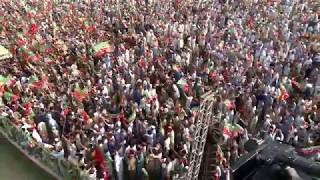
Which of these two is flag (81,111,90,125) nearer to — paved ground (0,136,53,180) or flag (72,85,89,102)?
flag (72,85,89,102)

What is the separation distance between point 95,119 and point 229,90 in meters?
3.06

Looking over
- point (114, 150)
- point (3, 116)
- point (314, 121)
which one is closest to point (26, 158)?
point (3, 116)

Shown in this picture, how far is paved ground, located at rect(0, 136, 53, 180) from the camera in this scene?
29.8 feet

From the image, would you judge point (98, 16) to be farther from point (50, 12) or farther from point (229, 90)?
point (229, 90)

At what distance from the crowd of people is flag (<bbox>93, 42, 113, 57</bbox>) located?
0.08m

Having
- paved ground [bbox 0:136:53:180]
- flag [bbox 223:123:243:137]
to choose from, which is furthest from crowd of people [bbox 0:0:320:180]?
paved ground [bbox 0:136:53:180]

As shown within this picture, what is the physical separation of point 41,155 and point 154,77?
354 cm

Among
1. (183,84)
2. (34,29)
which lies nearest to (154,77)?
(183,84)

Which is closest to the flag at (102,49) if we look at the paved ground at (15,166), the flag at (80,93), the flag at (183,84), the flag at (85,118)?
the flag at (80,93)

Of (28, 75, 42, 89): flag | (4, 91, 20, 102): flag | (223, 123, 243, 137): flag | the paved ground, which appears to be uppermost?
(223, 123, 243, 137): flag

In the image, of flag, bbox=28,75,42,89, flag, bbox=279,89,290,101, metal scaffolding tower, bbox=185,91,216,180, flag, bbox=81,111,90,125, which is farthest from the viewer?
flag, bbox=28,75,42,89

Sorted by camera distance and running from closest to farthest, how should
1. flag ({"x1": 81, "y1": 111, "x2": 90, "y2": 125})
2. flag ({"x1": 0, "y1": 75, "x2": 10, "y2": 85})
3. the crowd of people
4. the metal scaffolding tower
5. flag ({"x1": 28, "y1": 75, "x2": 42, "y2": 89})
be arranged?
1. the metal scaffolding tower
2. the crowd of people
3. flag ({"x1": 81, "y1": 111, "x2": 90, "y2": 125})
4. flag ({"x1": 28, "y1": 75, "x2": 42, "y2": 89})
5. flag ({"x1": 0, "y1": 75, "x2": 10, "y2": 85})

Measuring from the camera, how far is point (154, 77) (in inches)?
419

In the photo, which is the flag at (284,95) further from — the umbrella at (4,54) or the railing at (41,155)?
the umbrella at (4,54)
